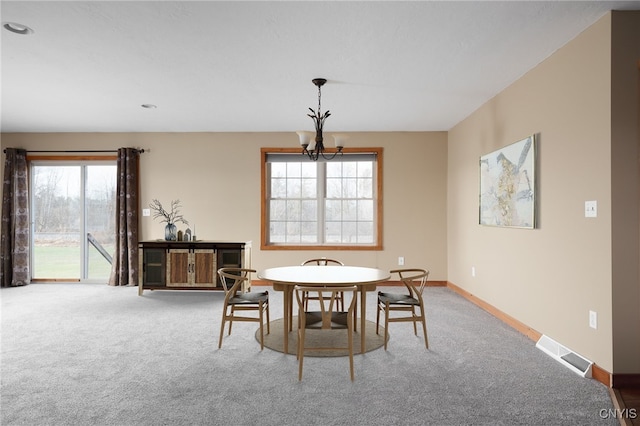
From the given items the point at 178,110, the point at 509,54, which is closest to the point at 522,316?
the point at 509,54

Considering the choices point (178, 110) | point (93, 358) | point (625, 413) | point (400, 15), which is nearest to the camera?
point (625, 413)

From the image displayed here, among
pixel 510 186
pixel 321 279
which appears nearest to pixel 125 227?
pixel 321 279

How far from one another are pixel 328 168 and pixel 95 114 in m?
3.49

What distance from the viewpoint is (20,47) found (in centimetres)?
320

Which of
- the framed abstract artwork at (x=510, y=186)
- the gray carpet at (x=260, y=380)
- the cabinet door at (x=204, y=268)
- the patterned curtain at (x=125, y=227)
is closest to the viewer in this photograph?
the gray carpet at (x=260, y=380)

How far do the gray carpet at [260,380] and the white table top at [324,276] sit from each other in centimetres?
62

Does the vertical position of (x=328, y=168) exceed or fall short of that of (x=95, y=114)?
it falls short

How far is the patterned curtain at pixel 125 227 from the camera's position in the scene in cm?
621

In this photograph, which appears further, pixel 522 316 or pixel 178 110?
pixel 178 110

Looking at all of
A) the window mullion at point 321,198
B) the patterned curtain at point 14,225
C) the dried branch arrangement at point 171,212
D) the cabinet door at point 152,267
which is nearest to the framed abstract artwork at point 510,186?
the window mullion at point 321,198

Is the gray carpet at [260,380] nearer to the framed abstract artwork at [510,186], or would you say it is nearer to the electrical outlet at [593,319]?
the electrical outlet at [593,319]

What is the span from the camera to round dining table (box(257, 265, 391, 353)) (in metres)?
3.05

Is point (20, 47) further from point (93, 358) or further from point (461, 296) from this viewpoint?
point (461, 296)

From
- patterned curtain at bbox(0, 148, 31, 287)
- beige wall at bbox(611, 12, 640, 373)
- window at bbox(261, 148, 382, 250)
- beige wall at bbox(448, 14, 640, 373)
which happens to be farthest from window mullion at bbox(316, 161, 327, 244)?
patterned curtain at bbox(0, 148, 31, 287)
